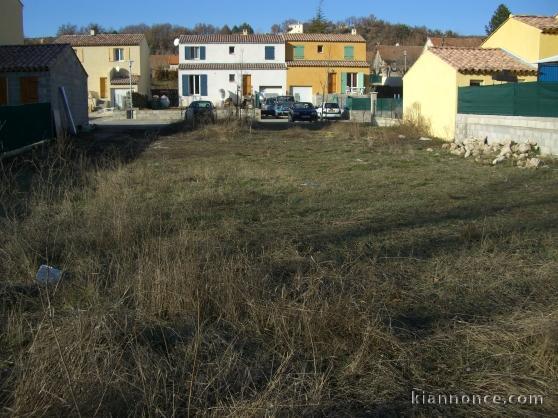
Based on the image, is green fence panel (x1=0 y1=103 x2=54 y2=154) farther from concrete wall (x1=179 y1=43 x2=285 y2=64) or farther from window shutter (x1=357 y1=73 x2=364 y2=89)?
window shutter (x1=357 y1=73 x2=364 y2=89)

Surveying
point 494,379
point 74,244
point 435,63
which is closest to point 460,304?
point 494,379

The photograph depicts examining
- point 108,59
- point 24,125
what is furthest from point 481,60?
point 108,59

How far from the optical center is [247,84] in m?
64.2

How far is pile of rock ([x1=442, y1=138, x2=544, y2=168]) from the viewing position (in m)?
15.8

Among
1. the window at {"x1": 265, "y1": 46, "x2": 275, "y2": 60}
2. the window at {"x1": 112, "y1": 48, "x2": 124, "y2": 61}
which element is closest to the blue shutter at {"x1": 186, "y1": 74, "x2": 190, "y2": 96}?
the window at {"x1": 112, "y1": 48, "x2": 124, "y2": 61}

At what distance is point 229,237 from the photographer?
7.19 metres

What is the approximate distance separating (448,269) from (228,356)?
2.86 m

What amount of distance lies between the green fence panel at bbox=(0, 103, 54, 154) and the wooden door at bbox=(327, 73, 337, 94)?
1719 inches

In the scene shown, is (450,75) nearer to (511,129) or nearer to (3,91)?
(511,129)

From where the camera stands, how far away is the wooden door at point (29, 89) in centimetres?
2711

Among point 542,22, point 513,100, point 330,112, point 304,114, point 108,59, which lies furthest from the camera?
point 108,59

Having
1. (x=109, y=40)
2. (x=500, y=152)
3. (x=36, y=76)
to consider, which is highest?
(x=109, y=40)

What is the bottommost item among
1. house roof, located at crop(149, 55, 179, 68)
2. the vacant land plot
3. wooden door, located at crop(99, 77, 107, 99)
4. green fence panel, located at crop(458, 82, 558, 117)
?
the vacant land plot

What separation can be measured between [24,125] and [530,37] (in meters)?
23.3
